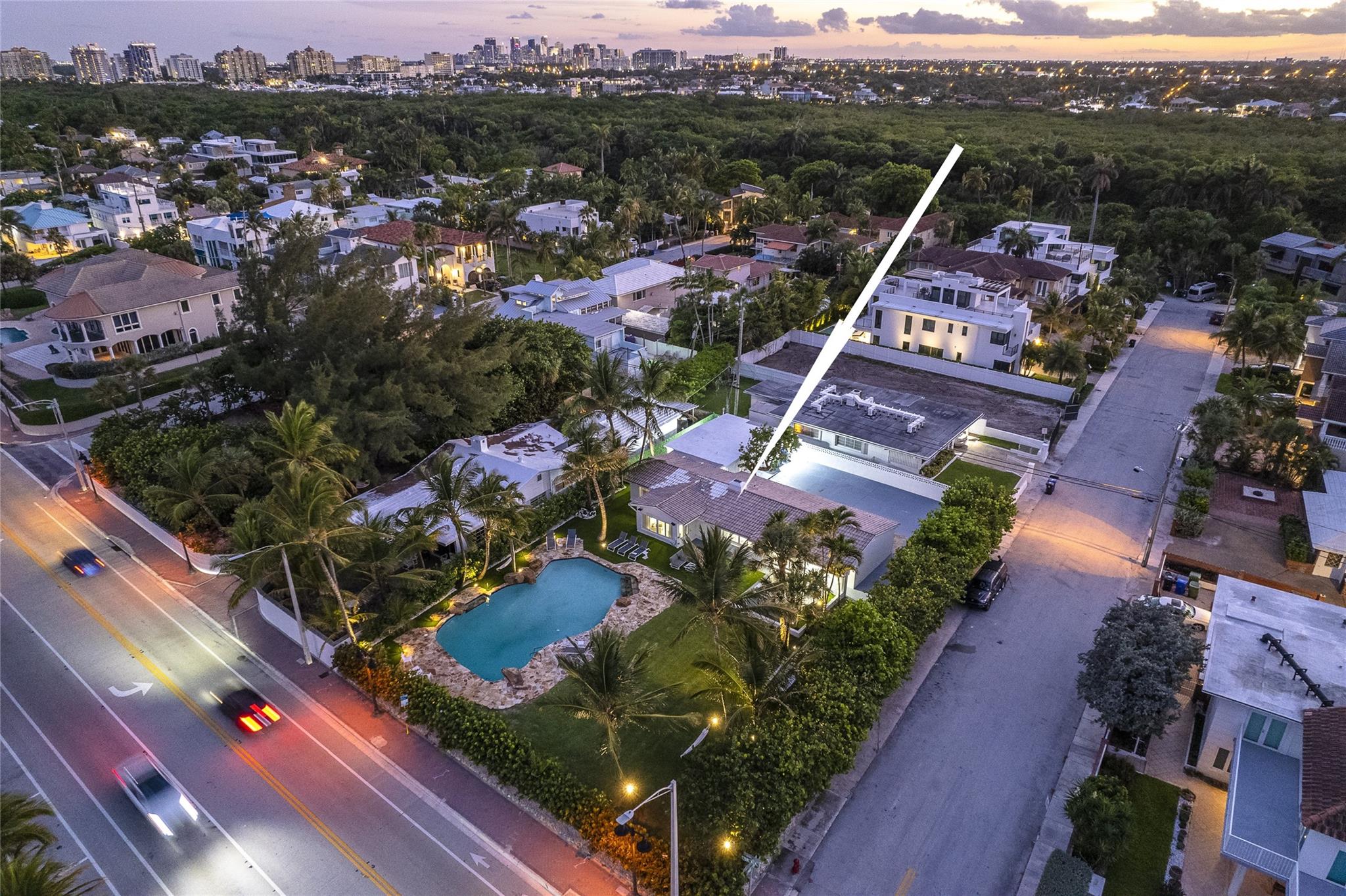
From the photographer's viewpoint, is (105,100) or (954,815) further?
(105,100)

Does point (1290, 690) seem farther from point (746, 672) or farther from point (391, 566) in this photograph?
point (391, 566)

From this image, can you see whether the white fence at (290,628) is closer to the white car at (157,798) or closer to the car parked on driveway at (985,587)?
Answer: the white car at (157,798)

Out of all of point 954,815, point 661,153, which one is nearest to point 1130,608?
point 954,815

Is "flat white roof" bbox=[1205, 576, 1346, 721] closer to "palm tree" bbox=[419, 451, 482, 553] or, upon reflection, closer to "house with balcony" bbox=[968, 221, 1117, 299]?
"palm tree" bbox=[419, 451, 482, 553]

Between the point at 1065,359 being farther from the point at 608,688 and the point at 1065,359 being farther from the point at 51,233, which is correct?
the point at 51,233

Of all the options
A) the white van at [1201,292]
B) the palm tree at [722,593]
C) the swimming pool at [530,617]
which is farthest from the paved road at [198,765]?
the white van at [1201,292]
